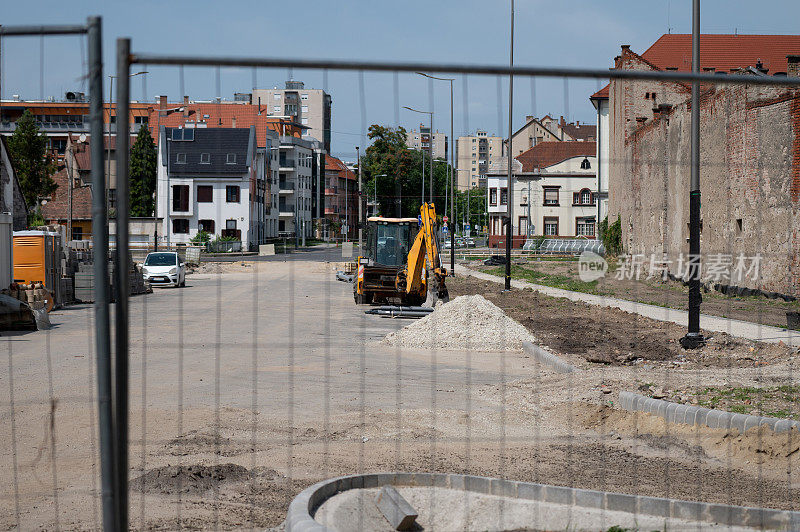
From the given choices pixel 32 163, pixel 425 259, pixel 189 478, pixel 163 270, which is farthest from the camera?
pixel 32 163

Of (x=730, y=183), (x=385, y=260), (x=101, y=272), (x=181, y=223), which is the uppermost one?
(x=730, y=183)

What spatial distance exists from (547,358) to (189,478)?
30.1 feet

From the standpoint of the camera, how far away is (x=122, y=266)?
4.19 metres

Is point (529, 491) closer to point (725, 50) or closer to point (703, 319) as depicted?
point (703, 319)

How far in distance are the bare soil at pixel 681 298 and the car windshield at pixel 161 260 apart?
1753 cm

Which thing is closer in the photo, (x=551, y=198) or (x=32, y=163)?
(x=551, y=198)

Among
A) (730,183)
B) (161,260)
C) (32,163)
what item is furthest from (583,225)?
(32,163)

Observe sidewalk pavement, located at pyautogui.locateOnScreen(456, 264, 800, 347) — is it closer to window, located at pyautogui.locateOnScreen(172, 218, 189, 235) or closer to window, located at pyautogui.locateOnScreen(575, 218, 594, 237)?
window, located at pyautogui.locateOnScreen(575, 218, 594, 237)

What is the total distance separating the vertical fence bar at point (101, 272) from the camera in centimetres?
408

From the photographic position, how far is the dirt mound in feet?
22.9

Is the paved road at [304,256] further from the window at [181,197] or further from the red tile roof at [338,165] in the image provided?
the red tile roof at [338,165]

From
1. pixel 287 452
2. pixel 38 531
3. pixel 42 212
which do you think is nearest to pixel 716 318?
pixel 287 452

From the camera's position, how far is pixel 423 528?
589 cm

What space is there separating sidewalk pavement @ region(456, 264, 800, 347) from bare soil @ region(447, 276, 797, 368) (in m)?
0.58
